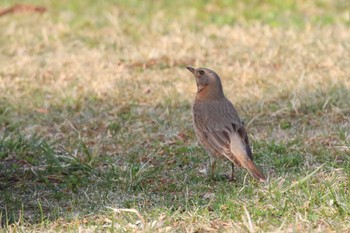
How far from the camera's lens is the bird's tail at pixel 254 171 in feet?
20.4

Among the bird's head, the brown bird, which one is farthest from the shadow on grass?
the bird's head

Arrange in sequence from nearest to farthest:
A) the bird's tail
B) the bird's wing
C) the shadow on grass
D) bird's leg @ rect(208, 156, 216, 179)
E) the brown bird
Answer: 1. the bird's tail
2. the shadow on grass
3. the brown bird
4. the bird's wing
5. bird's leg @ rect(208, 156, 216, 179)

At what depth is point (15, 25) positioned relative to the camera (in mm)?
12055

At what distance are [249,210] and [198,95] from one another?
1.88m

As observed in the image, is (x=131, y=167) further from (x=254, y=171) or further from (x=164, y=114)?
(x=164, y=114)

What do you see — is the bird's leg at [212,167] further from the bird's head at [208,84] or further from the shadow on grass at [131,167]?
the bird's head at [208,84]

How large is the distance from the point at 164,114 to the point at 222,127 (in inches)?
73.1

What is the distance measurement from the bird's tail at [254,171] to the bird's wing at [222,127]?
0.33ft

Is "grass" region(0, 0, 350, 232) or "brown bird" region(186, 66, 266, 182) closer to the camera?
"grass" region(0, 0, 350, 232)

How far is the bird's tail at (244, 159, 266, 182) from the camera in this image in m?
6.23

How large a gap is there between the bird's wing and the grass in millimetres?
258

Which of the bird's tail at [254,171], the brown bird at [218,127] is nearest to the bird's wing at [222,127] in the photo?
the brown bird at [218,127]

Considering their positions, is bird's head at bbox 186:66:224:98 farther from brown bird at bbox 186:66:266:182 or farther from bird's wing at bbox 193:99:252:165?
bird's wing at bbox 193:99:252:165

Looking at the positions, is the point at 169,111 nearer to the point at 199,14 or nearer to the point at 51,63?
the point at 51,63
